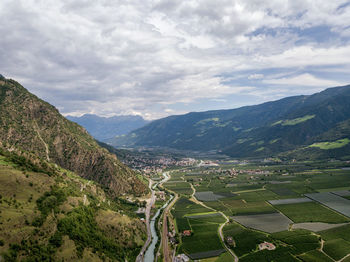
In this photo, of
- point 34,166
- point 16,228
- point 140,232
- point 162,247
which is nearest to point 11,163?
point 34,166

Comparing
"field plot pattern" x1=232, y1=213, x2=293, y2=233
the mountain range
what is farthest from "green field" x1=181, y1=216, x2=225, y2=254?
the mountain range

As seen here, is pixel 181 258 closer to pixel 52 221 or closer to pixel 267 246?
pixel 267 246

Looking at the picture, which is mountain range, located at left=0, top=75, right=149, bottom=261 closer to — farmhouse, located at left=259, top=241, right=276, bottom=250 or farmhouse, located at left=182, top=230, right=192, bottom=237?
farmhouse, located at left=182, top=230, right=192, bottom=237

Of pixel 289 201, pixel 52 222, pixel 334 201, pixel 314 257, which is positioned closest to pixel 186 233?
pixel 314 257

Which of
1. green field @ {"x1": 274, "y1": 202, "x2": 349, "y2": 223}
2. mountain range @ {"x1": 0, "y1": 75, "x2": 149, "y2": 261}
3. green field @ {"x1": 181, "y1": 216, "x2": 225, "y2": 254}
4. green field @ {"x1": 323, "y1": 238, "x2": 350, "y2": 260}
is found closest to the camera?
mountain range @ {"x1": 0, "y1": 75, "x2": 149, "y2": 261}

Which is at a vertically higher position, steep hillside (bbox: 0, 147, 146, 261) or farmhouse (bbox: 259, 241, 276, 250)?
steep hillside (bbox: 0, 147, 146, 261)

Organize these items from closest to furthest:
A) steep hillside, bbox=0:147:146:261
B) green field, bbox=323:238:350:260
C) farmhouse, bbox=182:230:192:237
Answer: steep hillside, bbox=0:147:146:261
green field, bbox=323:238:350:260
farmhouse, bbox=182:230:192:237

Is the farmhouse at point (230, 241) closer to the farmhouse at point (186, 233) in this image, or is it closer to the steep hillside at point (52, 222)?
the farmhouse at point (186, 233)
